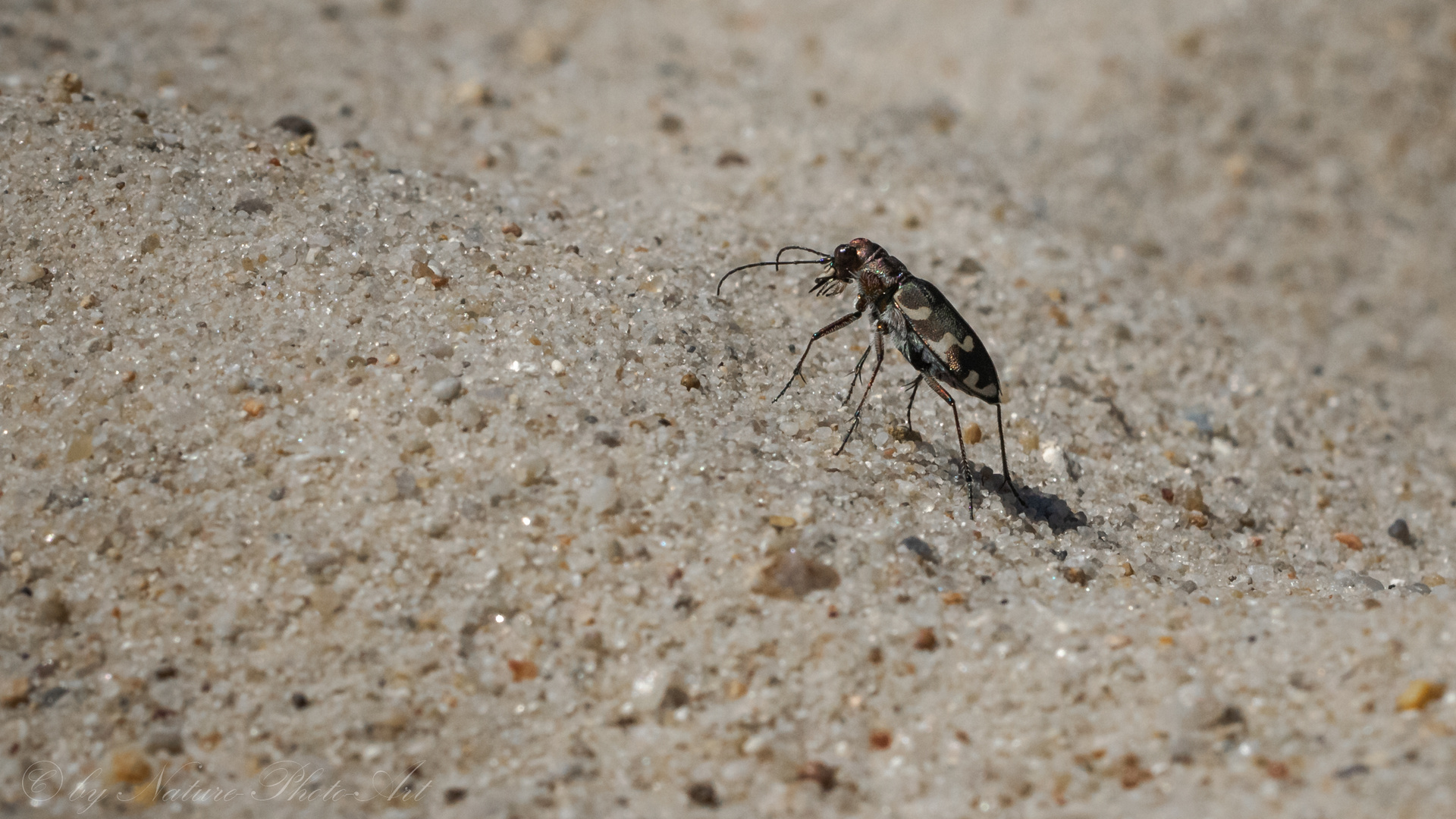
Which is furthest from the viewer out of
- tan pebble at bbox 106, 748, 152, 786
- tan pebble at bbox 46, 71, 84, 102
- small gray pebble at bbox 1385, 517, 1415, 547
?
tan pebble at bbox 46, 71, 84, 102

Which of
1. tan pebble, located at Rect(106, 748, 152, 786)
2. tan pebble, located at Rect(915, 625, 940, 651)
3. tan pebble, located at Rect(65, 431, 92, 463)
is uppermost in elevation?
tan pebble, located at Rect(65, 431, 92, 463)

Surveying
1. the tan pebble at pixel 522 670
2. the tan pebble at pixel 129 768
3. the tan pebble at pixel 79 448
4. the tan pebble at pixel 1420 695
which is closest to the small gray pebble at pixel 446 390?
the tan pebble at pixel 522 670

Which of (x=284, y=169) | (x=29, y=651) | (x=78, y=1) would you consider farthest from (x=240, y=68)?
(x=29, y=651)

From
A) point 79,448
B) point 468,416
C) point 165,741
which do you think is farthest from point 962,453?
point 79,448

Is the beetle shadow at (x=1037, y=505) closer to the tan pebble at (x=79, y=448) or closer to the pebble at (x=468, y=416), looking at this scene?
the pebble at (x=468, y=416)

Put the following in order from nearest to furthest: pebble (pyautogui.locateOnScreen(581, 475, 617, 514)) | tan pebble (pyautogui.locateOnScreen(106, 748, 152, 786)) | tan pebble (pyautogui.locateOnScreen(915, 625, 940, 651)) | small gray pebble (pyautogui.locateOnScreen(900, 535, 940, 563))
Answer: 1. tan pebble (pyautogui.locateOnScreen(106, 748, 152, 786))
2. tan pebble (pyautogui.locateOnScreen(915, 625, 940, 651))
3. pebble (pyautogui.locateOnScreen(581, 475, 617, 514))
4. small gray pebble (pyautogui.locateOnScreen(900, 535, 940, 563))

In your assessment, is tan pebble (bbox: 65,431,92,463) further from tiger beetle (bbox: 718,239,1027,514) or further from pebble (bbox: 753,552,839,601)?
tiger beetle (bbox: 718,239,1027,514)

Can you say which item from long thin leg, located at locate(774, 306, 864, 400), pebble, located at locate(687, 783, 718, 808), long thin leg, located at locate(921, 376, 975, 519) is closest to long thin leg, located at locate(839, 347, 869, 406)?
long thin leg, located at locate(774, 306, 864, 400)
